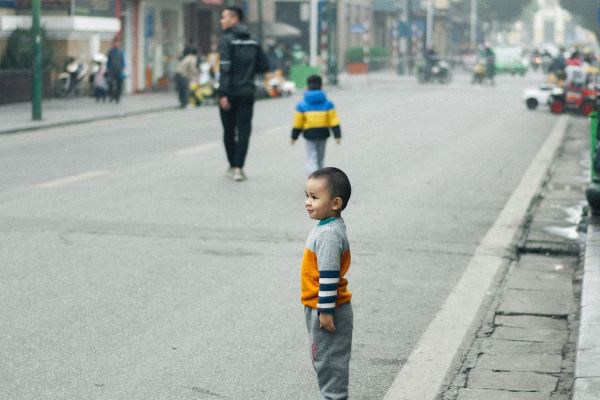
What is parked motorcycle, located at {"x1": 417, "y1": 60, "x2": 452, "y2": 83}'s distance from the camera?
59.0 m

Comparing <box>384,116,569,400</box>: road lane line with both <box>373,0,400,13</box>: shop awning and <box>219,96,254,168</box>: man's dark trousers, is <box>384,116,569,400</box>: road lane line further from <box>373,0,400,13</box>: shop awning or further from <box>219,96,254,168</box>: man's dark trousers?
<box>373,0,400,13</box>: shop awning

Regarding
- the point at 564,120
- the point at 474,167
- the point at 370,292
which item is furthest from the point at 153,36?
the point at 370,292

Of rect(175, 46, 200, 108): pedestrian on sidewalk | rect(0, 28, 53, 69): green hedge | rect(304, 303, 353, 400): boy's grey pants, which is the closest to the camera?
rect(304, 303, 353, 400): boy's grey pants

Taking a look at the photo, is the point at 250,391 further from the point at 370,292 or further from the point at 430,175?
the point at 430,175

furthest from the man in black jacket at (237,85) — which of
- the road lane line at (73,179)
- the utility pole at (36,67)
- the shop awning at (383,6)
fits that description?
the shop awning at (383,6)

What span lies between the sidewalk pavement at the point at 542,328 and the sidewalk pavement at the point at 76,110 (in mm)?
14298

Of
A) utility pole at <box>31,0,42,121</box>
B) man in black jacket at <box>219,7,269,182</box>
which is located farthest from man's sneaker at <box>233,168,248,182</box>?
utility pole at <box>31,0,42,121</box>

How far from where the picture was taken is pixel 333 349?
507 centimetres

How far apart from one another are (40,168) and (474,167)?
219 inches

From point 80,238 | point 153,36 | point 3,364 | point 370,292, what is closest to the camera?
point 3,364

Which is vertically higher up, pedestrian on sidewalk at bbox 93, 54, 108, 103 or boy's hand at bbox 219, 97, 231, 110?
boy's hand at bbox 219, 97, 231, 110

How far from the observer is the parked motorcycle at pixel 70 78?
3462 cm

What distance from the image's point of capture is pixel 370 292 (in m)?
8.20

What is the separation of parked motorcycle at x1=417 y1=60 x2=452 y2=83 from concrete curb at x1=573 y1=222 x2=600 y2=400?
50.4m
